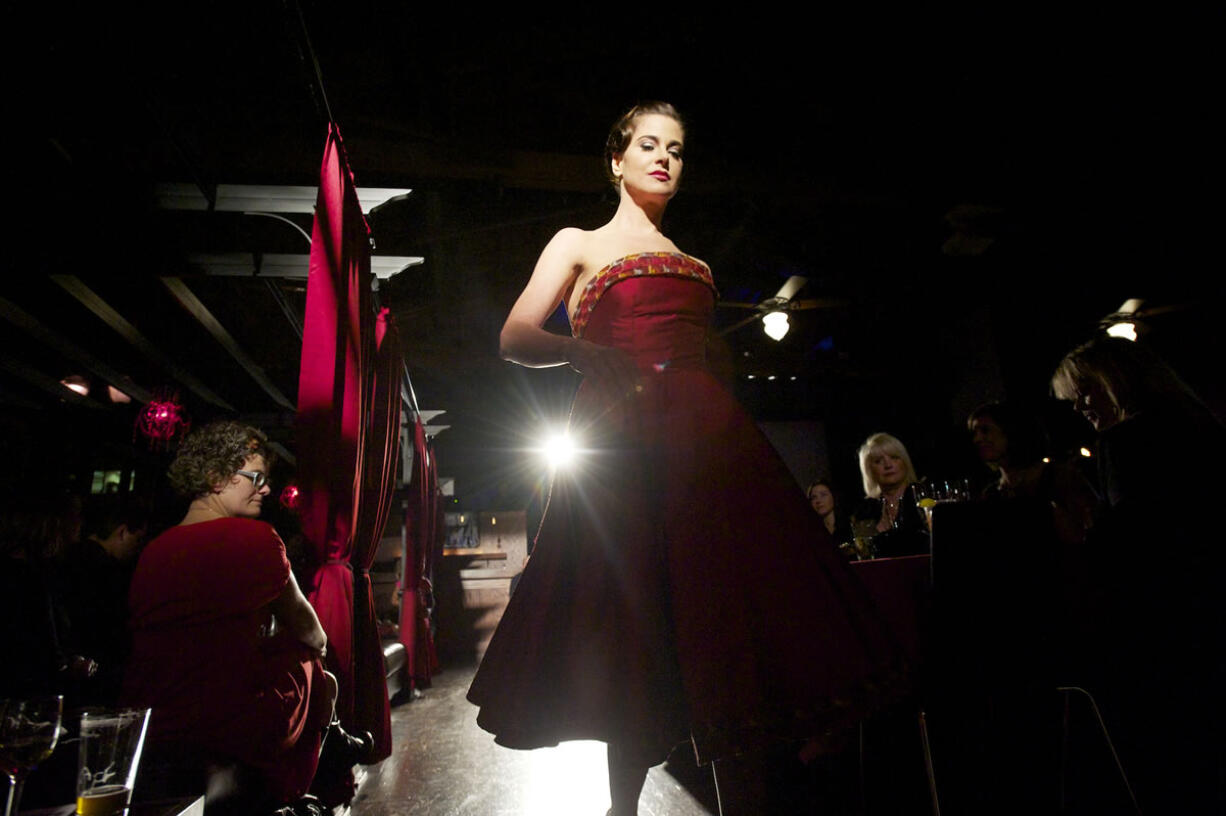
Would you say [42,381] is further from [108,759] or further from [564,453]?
[564,453]

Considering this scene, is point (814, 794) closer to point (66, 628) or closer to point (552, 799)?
point (552, 799)

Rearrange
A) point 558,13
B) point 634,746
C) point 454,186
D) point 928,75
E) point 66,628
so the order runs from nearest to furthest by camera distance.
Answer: point 634,746 → point 66,628 → point 558,13 → point 928,75 → point 454,186

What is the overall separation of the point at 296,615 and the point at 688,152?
12.0 ft

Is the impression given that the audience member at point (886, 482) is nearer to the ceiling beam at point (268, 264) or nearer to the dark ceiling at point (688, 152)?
the dark ceiling at point (688, 152)

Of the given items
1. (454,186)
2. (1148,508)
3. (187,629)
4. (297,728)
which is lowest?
(297,728)

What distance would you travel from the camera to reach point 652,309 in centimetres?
95

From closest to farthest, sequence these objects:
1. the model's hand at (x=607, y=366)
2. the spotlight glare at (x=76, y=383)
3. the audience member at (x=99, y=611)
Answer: the model's hand at (x=607, y=366)
the audience member at (x=99, y=611)
the spotlight glare at (x=76, y=383)

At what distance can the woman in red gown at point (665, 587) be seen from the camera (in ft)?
2.26

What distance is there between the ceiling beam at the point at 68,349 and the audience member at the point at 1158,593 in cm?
745

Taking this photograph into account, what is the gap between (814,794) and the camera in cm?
236

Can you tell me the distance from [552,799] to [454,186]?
169 inches

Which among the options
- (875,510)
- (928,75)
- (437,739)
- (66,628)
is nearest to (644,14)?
(928,75)

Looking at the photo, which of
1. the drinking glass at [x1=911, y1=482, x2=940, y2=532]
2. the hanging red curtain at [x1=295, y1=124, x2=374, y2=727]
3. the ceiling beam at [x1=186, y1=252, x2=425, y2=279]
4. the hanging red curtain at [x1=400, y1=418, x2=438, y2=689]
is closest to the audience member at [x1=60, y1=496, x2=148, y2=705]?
the hanging red curtain at [x1=295, y1=124, x2=374, y2=727]

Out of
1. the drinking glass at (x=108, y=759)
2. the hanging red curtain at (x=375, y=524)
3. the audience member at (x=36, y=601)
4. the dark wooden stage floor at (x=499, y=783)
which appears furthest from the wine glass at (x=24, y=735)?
the hanging red curtain at (x=375, y=524)
